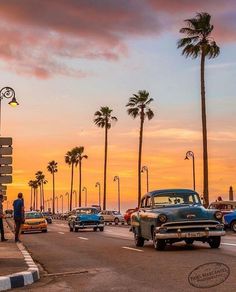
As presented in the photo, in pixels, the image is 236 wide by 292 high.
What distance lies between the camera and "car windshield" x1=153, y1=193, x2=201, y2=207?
2048 centimetres

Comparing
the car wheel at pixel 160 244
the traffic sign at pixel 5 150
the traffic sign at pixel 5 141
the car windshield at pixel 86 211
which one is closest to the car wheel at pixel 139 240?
the car wheel at pixel 160 244

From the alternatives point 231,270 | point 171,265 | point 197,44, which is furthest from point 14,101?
point 197,44

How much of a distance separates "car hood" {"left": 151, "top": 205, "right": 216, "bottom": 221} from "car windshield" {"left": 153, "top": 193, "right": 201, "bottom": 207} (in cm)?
98

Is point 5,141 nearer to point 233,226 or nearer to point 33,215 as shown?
point 233,226

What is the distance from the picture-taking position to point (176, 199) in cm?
2053

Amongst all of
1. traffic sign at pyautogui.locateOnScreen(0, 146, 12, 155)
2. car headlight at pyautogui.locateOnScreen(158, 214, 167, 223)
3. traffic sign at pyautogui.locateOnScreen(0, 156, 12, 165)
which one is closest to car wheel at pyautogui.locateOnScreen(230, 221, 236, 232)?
car headlight at pyautogui.locateOnScreen(158, 214, 167, 223)

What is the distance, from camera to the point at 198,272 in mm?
12625

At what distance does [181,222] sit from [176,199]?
159 cm

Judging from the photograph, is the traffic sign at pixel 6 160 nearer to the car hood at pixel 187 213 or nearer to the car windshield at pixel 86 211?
the car hood at pixel 187 213

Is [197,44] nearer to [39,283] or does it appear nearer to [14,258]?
[14,258]

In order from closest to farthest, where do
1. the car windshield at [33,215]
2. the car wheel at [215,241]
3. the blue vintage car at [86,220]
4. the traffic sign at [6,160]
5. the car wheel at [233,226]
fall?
the traffic sign at [6,160], the car wheel at [215,241], the car wheel at [233,226], the blue vintage car at [86,220], the car windshield at [33,215]

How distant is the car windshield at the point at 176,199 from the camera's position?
2048 centimetres

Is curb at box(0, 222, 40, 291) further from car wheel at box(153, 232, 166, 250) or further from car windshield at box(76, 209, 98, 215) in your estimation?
car windshield at box(76, 209, 98, 215)

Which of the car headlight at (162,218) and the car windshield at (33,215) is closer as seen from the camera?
the car headlight at (162,218)
